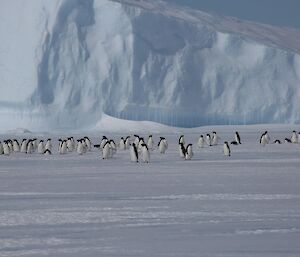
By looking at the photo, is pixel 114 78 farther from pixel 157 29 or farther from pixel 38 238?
pixel 38 238

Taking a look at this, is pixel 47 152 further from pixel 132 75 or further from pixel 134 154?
pixel 132 75

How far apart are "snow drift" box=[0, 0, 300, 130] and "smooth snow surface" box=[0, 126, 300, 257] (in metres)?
20.8

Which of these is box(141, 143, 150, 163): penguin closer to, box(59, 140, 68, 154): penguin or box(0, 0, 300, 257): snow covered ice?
box(59, 140, 68, 154): penguin

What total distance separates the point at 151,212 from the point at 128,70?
87.5 feet

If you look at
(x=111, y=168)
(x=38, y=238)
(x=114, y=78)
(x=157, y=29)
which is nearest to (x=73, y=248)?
(x=38, y=238)

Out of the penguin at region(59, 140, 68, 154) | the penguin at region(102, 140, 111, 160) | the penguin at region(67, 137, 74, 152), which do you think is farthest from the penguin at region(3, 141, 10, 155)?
the penguin at region(102, 140, 111, 160)

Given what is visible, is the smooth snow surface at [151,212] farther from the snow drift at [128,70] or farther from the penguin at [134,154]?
the snow drift at [128,70]

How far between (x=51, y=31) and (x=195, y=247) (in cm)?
2890

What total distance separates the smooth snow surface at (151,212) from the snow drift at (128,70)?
20827 millimetres

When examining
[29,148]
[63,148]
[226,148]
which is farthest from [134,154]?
[29,148]

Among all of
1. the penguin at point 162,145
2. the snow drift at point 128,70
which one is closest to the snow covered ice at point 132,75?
the snow drift at point 128,70

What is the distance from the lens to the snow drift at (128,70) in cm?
3266

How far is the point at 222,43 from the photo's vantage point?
36.4 metres

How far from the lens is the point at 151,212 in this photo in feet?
A: 21.7
